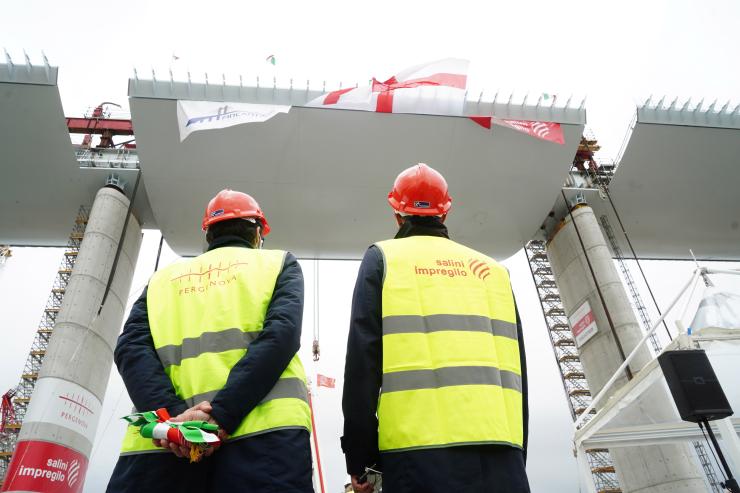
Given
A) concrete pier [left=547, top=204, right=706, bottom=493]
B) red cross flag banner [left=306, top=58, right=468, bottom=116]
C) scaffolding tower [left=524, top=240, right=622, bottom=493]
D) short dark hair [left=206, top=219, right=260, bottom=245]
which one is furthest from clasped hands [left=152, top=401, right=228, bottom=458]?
scaffolding tower [left=524, top=240, right=622, bottom=493]

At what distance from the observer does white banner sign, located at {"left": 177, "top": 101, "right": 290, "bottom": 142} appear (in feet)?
38.5

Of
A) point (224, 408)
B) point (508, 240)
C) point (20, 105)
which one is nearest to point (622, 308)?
point (508, 240)

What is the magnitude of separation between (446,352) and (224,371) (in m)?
0.86

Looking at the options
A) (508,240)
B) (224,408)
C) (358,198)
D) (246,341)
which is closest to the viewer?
(224,408)

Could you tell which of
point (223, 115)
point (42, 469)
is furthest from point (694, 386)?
point (42, 469)

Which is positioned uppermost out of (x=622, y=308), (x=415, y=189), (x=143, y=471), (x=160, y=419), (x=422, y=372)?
(x=622, y=308)

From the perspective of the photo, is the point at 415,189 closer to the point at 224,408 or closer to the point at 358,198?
the point at 224,408

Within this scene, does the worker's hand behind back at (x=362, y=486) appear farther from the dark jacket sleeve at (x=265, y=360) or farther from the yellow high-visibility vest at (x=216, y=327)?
the dark jacket sleeve at (x=265, y=360)

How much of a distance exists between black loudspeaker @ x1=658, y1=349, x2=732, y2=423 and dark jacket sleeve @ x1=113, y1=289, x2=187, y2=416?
302 centimetres

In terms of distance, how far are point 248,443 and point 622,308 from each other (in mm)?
15219

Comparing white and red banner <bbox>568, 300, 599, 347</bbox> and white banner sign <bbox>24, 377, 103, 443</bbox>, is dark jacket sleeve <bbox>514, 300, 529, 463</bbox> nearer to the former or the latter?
white banner sign <bbox>24, 377, 103, 443</bbox>

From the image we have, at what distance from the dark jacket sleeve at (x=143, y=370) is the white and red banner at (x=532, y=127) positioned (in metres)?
12.0

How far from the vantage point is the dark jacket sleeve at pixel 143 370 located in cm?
195

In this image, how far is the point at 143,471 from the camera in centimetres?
183
